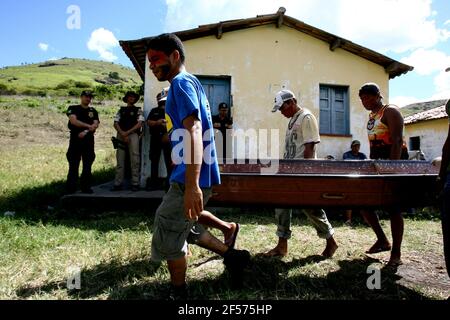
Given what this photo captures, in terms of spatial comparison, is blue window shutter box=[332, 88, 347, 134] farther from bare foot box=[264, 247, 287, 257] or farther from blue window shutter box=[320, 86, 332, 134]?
bare foot box=[264, 247, 287, 257]

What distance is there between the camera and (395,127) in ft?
11.7

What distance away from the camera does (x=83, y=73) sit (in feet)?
239

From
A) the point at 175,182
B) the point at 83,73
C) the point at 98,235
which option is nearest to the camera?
the point at 175,182

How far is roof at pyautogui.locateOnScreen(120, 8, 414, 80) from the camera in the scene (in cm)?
810

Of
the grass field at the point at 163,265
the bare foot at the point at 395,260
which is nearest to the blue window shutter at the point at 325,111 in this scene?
the grass field at the point at 163,265

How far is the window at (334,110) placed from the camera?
9.07 meters

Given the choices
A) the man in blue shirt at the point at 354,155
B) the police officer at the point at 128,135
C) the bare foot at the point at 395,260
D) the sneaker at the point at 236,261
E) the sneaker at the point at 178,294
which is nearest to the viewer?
the sneaker at the point at 178,294

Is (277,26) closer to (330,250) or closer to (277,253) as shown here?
(330,250)

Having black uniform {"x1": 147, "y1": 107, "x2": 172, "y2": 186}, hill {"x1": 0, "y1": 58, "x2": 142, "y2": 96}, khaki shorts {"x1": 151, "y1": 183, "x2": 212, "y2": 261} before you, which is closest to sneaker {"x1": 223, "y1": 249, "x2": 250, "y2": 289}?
khaki shorts {"x1": 151, "y1": 183, "x2": 212, "y2": 261}

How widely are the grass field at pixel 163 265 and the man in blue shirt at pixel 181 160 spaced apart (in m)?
0.67

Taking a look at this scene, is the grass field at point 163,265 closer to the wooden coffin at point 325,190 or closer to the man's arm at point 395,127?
the wooden coffin at point 325,190
